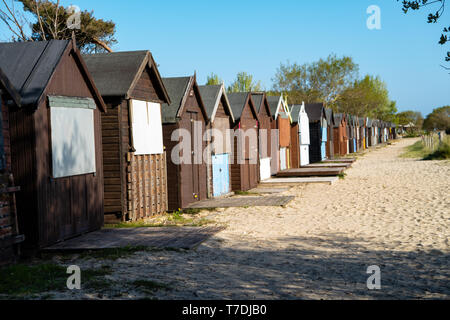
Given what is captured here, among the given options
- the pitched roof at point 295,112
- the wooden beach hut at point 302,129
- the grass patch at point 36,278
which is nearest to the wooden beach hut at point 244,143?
the pitched roof at point 295,112

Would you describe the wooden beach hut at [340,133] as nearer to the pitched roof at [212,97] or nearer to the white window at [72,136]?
the pitched roof at [212,97]

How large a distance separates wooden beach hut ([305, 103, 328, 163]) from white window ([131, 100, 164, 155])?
20.4m

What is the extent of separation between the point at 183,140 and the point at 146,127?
1820 mm

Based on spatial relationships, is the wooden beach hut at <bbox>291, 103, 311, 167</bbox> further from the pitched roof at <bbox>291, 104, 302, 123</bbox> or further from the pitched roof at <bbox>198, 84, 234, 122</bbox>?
the pitched roof at <bbox>198, 84, 234, 122</bbox>

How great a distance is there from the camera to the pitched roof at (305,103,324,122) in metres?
32.3

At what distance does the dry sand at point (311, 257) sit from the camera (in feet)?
20.6

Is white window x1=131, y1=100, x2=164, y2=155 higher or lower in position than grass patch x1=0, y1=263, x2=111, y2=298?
higher

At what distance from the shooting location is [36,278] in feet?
21.5

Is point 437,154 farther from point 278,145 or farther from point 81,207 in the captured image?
point 81,207

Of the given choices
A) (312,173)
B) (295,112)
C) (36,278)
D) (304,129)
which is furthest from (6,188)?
(304,129)

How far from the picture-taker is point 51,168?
8711 millimetres

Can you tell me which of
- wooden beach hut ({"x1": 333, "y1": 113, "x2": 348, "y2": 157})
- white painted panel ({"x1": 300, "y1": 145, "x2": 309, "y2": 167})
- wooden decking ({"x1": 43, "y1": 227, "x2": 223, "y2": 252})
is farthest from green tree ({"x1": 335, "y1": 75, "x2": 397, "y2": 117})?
wooden decking ({"x1": 43, "y1": 227, "x2": 223, "y2": 252})
